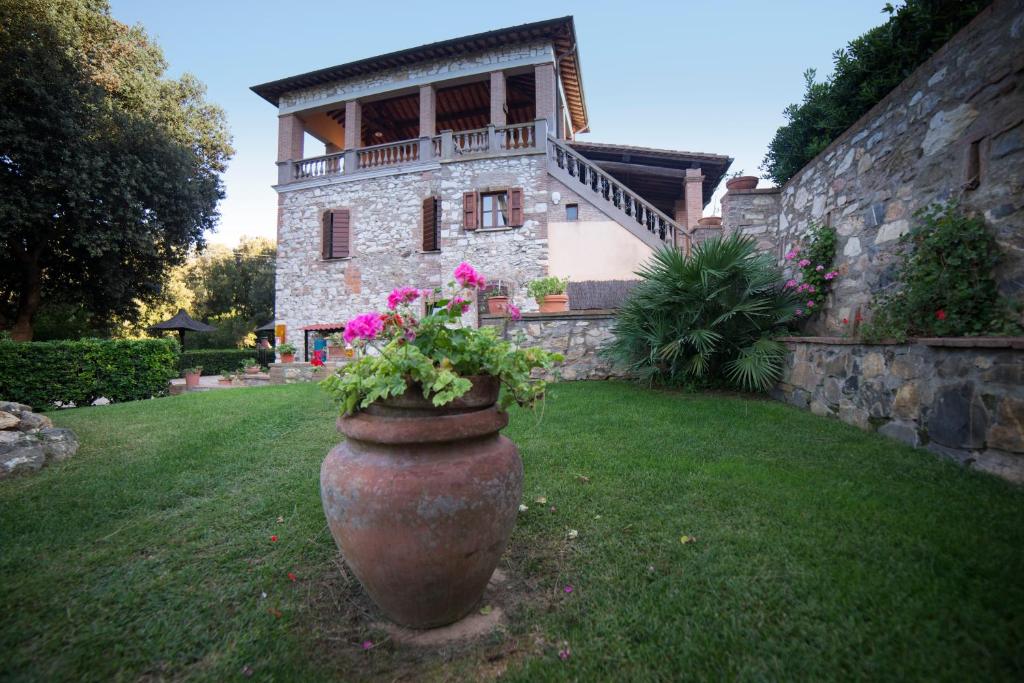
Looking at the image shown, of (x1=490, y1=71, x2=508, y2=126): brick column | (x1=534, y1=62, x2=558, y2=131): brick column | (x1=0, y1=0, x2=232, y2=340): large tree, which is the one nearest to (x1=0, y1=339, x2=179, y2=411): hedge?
(x1=0, y1=0, x2=232, y2=340): large tree

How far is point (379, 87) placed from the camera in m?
13.2

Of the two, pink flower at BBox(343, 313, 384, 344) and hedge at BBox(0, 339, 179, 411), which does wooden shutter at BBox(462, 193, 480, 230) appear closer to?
hedge at BBox(0, 339, 179, 411)

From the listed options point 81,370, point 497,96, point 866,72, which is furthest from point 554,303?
point 81,370

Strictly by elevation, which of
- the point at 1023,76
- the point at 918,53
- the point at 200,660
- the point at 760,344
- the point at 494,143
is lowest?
the point at 200,660

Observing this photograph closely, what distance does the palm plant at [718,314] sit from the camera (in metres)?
4.57

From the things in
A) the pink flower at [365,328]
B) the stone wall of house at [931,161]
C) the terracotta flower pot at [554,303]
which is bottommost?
the pink flower at [365,328]

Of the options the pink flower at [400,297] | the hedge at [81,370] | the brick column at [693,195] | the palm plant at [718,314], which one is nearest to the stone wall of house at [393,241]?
the brick column at [693,195]

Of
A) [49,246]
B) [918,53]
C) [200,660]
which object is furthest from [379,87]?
[200,660]

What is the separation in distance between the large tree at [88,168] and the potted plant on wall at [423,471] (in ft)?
45.7

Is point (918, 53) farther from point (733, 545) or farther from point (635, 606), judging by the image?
point (635, 606)

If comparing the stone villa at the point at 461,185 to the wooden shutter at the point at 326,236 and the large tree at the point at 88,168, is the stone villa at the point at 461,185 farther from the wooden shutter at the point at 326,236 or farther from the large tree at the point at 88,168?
the large tree at the point at 88,168

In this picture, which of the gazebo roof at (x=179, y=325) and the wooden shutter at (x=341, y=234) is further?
the gazebo roof at (x=179, y=325)

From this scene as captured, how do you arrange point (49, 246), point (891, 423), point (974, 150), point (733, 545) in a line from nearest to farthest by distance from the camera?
point (733, 545), point (974, 150), point (891, 423), point (49, 246)

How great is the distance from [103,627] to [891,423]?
462cm
